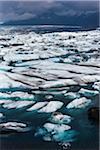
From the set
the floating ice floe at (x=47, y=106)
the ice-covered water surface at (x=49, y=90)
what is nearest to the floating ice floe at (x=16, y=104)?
the ice-covered water surface at (x=49, y=90)

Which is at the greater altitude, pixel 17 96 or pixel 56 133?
pixel 17 96

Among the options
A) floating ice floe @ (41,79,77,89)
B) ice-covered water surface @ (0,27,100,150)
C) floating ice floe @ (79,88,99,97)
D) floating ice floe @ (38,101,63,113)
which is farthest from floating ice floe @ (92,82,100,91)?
floating ice floe @ (38,101,63,113)

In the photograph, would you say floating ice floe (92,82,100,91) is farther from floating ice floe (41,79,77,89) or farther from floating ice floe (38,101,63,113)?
floating ice floe (38,101,63,113)

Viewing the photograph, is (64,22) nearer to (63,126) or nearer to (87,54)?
(87,54)

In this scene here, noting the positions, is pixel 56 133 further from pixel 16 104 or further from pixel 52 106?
pixel 16 104

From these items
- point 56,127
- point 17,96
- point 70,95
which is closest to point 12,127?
point 56,127

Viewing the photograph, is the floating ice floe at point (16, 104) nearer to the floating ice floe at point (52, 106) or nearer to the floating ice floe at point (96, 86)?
the floating ice floe at point (52, 106)
